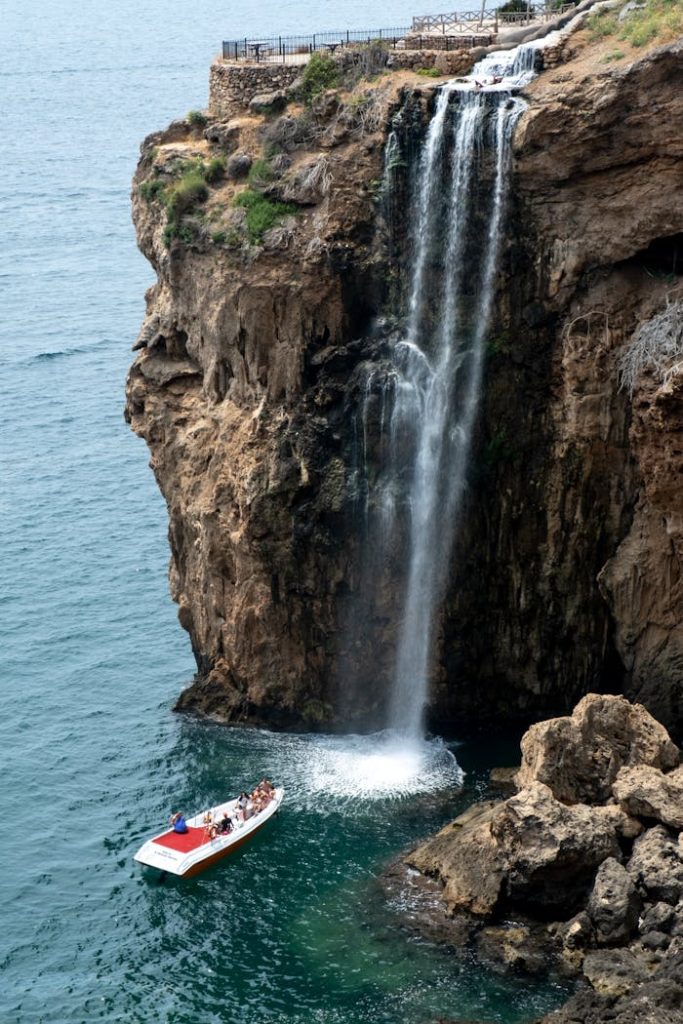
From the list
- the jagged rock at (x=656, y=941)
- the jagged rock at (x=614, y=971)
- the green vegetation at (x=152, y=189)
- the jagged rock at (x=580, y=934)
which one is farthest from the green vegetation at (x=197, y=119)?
the jagged rock at (x=656, y=941)

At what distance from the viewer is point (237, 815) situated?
183 feet

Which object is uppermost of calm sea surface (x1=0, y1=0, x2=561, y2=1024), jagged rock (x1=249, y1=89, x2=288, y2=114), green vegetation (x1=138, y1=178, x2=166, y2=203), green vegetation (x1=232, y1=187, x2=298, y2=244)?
jagged rock (x1=249, y1=89, x2=288, y2=114)

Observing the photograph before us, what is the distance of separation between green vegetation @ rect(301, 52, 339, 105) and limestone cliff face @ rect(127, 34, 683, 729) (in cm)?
152

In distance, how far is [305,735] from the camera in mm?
62531

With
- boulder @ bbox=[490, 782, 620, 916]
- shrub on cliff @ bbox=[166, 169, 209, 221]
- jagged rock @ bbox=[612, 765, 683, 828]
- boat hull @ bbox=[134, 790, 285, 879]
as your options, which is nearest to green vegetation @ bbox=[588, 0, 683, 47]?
shrub on cliff @ bbox=[166, 169, 209, 221]

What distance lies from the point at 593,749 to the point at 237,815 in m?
11.9

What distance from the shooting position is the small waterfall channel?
5769cm

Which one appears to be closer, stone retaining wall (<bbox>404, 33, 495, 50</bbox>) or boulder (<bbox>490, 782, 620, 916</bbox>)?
boulder (<bbox>490, 782, 620, 916</bbox>)

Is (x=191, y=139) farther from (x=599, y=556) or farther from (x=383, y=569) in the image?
(x=599, y=556)

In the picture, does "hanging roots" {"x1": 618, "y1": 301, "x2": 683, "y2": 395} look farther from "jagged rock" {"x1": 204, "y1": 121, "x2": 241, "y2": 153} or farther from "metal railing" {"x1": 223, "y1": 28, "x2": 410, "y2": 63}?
"jagged rock" {"x1": 204, "y1": 121, "x2": 241, "y2": 153}

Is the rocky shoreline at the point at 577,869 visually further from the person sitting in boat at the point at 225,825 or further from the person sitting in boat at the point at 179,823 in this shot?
Result: the person sitting in boat at the point at 179,823

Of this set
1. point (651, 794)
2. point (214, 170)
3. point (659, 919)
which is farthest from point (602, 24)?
point (659, 919)

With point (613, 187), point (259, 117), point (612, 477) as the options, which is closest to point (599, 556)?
point (612, 477)

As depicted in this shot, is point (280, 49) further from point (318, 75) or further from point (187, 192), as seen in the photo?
point (187, 192)
